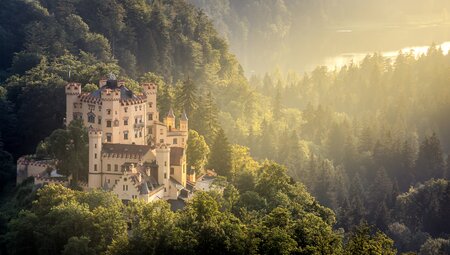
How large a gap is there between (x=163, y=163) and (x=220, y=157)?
43.8ft

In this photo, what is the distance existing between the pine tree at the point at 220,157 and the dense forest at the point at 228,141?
3.4 inches

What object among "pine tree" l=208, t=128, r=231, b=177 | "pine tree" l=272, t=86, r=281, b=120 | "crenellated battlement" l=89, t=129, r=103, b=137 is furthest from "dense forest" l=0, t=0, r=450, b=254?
"crenellated battlement" l=89, t=129, r=103, b=137

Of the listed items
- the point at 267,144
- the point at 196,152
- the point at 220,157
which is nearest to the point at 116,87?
the point at 196,152

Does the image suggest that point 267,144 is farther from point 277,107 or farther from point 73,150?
point 73,150

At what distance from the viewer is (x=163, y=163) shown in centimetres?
7306

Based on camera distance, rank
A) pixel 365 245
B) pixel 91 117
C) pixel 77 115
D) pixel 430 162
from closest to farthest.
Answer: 1. pixel 365 245
2. pixel 91 117
3. pixel 77 115
4. pixel 430 162

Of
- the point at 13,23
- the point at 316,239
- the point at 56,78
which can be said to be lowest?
the point at 316,239

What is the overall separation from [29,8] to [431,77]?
62936mm

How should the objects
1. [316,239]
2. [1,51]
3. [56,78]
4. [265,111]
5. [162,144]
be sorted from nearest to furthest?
[316,239]
[162,144]
[56,78]
[1,51]
[265,111]

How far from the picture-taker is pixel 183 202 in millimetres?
73688

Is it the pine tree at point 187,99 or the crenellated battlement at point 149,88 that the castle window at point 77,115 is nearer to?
the crenellated battlement at point 149,88

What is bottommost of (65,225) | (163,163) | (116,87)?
(65,225)

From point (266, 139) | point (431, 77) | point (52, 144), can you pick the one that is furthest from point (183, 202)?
point (431, 77)

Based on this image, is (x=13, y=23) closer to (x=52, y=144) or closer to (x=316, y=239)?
(x=52, y=144)
